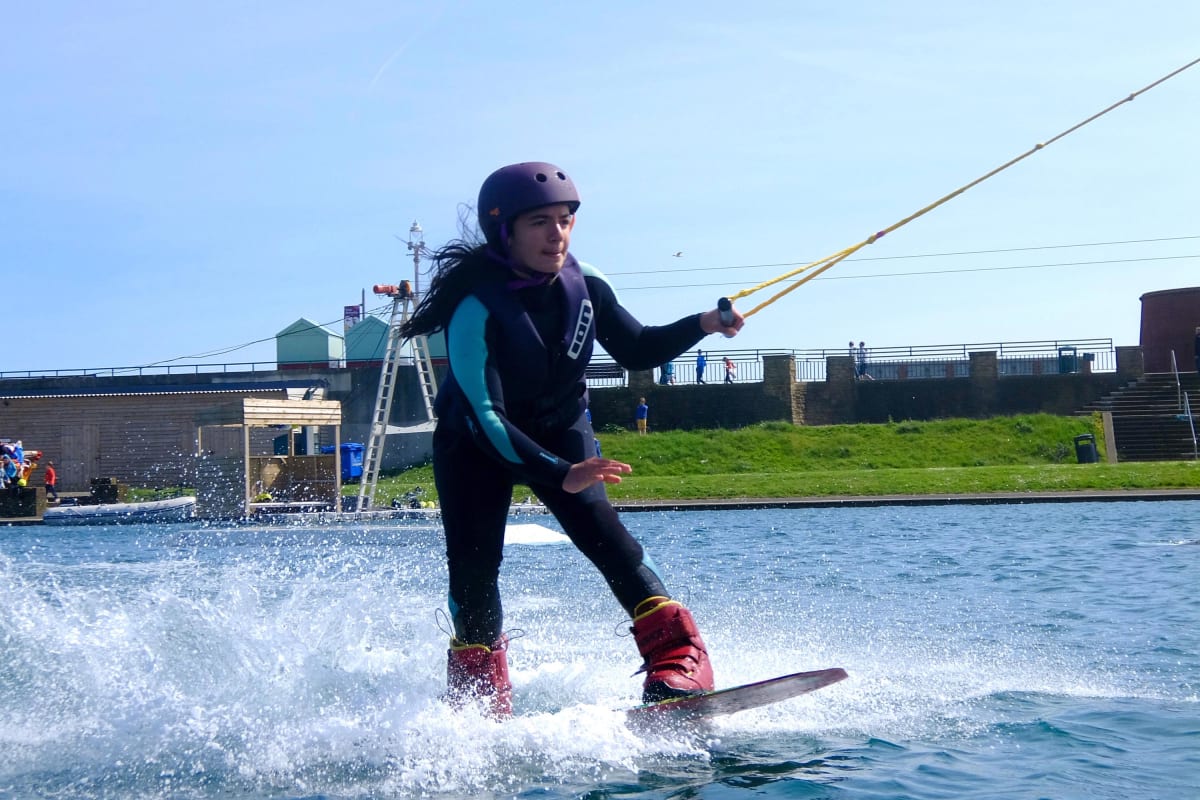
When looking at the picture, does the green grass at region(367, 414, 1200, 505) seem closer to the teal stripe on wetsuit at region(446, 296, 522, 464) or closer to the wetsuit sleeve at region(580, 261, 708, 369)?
the wetsuit sleeve at region(580, 261, 708, 369)

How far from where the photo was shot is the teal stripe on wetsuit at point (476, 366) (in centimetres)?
437

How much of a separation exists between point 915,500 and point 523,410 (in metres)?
17.1

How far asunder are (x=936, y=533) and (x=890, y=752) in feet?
36.2

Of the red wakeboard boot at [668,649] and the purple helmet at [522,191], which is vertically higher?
the purple helmet at [522,191]

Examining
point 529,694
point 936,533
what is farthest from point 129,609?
point 936,533

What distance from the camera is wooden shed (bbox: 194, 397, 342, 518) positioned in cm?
2197

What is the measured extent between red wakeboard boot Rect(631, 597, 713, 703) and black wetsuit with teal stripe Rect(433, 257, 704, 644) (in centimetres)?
9

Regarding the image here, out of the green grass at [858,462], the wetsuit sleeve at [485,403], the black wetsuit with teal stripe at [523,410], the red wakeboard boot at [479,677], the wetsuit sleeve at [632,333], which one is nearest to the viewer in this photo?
the wetsuit sleeve at [485,403]

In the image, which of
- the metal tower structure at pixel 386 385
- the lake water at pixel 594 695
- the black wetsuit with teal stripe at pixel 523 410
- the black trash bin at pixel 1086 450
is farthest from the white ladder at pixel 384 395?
the black wetsuit with teal stripe at pixel 523 410

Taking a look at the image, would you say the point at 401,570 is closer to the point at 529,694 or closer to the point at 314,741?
the point at 529,694

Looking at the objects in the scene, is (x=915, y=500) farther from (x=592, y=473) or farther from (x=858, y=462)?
(x=592, y=473)

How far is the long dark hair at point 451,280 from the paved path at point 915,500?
16185mm

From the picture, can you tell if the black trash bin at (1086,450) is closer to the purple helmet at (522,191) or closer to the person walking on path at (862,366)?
the person walking on path at (862,366)

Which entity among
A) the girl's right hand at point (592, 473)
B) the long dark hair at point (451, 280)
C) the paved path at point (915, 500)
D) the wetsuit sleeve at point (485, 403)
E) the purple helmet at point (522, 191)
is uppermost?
the purple helmet at point (522, 191)
